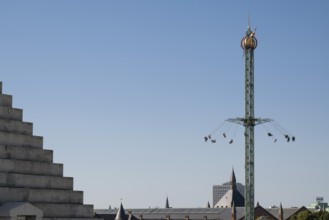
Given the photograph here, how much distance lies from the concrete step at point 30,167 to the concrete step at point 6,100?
10.5 ft

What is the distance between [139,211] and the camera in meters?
189

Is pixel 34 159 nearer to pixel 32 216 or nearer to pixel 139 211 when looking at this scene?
pixel 32 216

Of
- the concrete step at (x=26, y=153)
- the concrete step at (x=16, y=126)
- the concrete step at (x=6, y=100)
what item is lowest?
the concrete step at (x=26, y=153)

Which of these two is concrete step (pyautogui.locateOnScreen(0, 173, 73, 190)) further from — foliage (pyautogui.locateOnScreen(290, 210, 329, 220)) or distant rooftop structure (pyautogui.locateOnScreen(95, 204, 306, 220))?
distant rooftop structure (pyautogui.locateOnScreen(95, 204, 306, 220))

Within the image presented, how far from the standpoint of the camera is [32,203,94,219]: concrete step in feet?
113

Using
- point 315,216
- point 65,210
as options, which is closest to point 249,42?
point 65,210

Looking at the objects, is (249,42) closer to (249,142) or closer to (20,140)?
(249,142)

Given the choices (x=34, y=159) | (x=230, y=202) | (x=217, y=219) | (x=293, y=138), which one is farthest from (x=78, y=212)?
(x=230, y=202)

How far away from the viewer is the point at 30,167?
34344mm

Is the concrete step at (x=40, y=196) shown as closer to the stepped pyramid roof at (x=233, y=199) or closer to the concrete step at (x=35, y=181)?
the concrete step at (x=35, y=181)

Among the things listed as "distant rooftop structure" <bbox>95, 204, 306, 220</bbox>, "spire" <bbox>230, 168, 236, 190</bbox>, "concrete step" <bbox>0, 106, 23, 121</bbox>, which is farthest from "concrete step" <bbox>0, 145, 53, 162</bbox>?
"spire" <bbox>230, 168, 236, 190</bbox>

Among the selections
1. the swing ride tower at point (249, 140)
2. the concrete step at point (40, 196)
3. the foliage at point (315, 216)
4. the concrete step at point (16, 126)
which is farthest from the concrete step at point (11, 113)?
the foliage at point (315, 216)

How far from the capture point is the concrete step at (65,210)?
34.6 metres

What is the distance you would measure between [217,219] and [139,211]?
3760 centimetres
